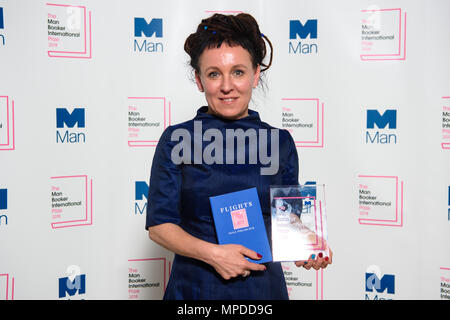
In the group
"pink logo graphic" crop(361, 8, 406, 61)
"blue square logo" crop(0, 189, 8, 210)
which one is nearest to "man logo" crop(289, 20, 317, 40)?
"pink logo graphic" crop(361, 8, 406, 61)

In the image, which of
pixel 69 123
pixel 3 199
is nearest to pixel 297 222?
pixel 69 123

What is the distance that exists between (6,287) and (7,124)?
2.59 feet

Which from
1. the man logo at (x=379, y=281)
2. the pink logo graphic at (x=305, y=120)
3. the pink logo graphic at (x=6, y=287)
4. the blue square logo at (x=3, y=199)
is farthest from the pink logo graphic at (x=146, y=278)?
the man logo at (x=379, y=281)

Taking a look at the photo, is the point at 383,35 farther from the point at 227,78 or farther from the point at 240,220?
the point at 240,220

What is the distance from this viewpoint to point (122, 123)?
236 centimetres

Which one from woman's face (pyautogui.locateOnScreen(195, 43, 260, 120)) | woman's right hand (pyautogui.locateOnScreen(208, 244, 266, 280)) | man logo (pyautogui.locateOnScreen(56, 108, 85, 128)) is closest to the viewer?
woman's right hand (pyautogui.locateOnScreen(208, 244, 266, 280))

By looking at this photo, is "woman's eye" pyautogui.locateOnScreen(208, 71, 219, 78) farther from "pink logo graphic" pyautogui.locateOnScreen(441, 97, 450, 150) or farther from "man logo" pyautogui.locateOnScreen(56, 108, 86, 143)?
A: "pink logo graphic" pyautogui.locateOnScreen(441, 97, 450, 150)

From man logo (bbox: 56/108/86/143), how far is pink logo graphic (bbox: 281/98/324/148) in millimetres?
1055

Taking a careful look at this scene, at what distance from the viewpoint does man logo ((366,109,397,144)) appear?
2352 mm

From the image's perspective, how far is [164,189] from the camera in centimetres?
132

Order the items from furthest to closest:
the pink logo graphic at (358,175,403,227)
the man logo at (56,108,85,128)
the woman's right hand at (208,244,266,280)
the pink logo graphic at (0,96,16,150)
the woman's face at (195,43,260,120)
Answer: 1. the pink logo graphic at (358,175,403,227)
2. the man logo at (56,108,85,128)
3. the pink logo graphic at (0,96,16,150)
4. the woman's face at (195,43,260,120)
5. the woman's right hand at (208,244,266,280)

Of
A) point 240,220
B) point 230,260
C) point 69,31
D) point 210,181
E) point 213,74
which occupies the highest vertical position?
point 69,31

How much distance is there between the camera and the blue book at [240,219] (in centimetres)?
127
